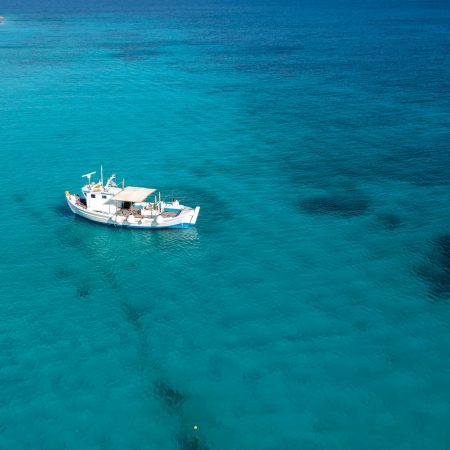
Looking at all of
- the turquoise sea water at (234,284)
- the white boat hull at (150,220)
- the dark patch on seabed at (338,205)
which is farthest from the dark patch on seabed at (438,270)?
the white boat hull at (150,220)

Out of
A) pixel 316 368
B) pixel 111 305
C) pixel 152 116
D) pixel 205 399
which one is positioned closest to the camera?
pixel 205 399

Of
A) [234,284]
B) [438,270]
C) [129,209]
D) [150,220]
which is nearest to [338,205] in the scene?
[438,270]

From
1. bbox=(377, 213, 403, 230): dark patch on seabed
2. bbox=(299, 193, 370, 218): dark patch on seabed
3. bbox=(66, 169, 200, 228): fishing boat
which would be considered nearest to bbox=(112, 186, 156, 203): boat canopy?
bbox=(66, 169, 200, 228): fishing boat

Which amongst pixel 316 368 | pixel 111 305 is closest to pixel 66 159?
pixel 111 305

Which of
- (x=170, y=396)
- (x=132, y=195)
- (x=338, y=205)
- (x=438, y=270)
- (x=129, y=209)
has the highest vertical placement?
(x=132, y=195)

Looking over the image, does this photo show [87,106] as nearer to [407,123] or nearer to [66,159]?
[66,159]

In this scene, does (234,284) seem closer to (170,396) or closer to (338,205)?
(170,396)

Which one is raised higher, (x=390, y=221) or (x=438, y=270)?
(x=390, y=221)

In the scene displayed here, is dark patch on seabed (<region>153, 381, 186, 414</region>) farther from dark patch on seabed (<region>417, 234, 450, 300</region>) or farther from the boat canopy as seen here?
the boat canopy
